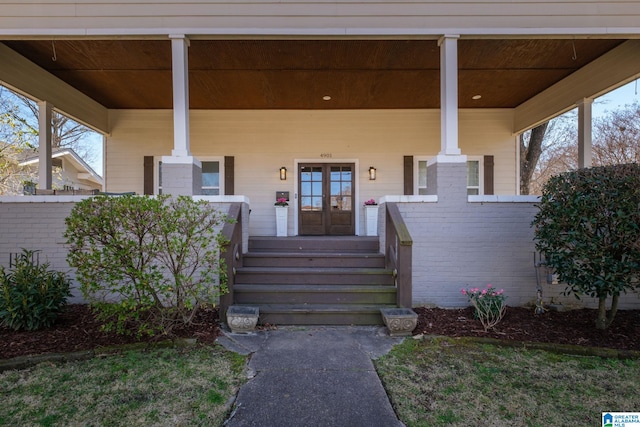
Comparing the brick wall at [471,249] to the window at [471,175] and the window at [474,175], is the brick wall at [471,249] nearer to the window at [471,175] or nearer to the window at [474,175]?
the window at [471,175]

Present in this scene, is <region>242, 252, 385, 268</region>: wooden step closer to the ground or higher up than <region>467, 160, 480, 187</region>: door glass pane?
closer to the ground

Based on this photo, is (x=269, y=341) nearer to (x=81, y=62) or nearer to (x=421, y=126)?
(x=81, y=62)

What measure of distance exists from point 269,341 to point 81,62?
17.4ft

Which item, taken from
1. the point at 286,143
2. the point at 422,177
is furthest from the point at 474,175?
the point at 286,143

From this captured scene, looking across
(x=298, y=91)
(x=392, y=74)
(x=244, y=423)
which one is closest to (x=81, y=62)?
(x=298, y=91)

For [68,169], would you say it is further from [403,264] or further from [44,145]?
[403,264]

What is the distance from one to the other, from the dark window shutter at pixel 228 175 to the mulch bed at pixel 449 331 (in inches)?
141

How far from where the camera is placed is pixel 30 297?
3.44 metres

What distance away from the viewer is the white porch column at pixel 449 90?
448 centimetres

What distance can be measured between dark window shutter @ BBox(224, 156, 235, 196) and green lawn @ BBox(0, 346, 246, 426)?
178 inches

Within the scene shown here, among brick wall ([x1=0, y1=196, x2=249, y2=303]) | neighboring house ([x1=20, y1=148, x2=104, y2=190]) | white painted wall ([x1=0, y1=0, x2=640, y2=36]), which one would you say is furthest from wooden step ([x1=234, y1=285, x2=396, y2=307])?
neighboring house ([x1=20, y1=148, x2=104, y2=190])

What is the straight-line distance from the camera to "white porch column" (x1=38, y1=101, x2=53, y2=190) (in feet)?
19.0

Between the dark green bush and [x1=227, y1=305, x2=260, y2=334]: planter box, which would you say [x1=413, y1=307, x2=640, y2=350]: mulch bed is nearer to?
[x1=227, y1=305, x2=260, y2=334]: planter box

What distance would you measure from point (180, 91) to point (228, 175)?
2916 millimetres
